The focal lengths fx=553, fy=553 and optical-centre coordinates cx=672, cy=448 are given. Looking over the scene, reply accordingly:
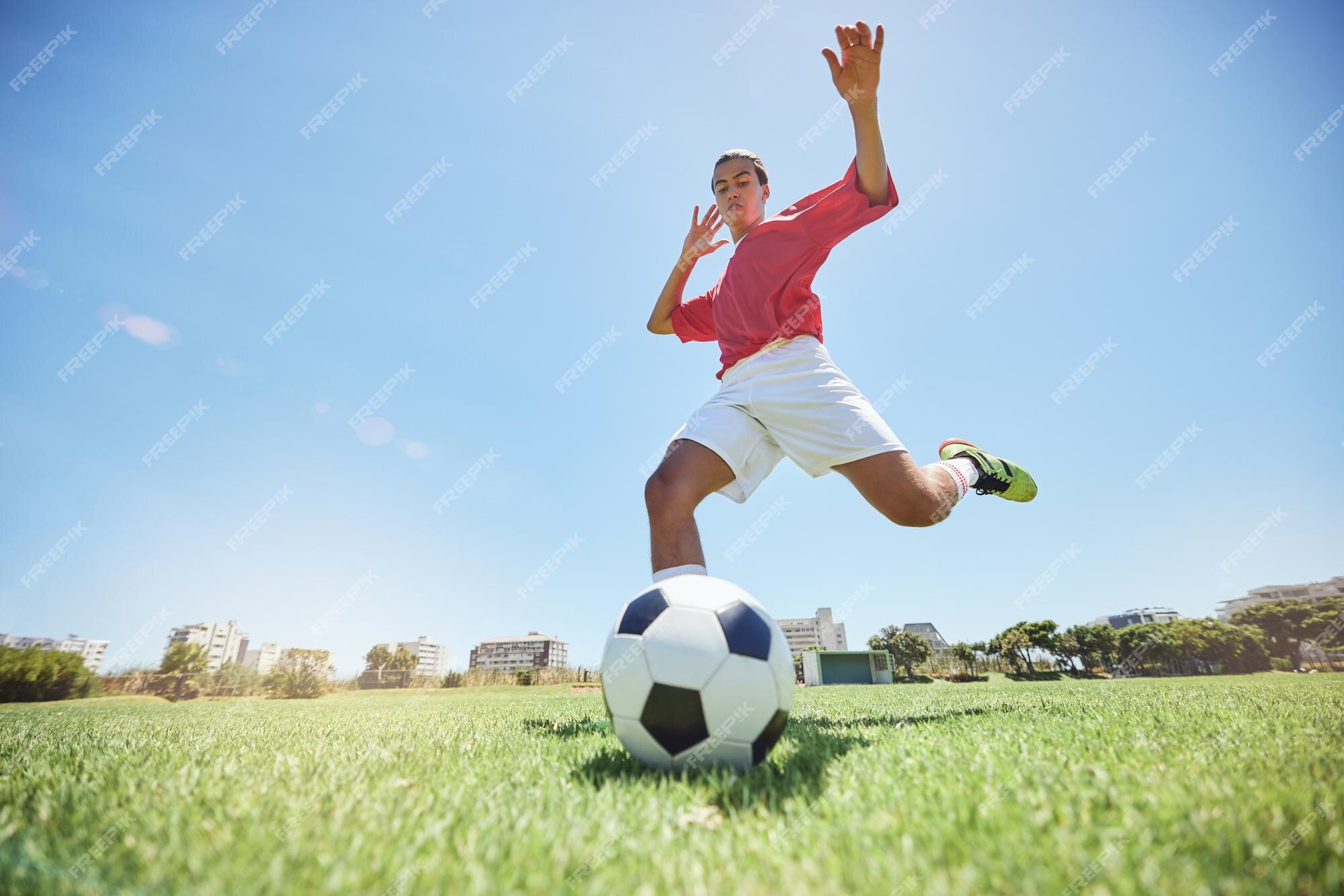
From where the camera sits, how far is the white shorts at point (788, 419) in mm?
3398

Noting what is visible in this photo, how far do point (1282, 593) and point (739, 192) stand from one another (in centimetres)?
14966

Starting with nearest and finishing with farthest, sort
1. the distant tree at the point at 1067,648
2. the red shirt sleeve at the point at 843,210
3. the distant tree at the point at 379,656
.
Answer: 1. the red shirt sleeve at the point at 843,210
2. the distant tree at the point at 1067,648
3. the distant tree at the point at 379,656

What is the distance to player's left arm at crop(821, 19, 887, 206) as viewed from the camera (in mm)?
3061

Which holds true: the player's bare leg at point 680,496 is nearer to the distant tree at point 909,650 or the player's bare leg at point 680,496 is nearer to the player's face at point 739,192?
the player's face at point 739,192

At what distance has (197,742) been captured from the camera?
116 inches

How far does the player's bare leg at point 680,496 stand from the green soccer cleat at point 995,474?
6.89 ft

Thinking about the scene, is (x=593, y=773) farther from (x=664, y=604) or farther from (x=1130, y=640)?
(x=1130, y=640)

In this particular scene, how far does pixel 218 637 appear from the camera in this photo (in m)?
123

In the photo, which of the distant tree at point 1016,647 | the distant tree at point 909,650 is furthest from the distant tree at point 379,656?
the distant tree at point 1016,647

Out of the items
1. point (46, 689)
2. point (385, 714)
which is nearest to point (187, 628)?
point (46, 689)

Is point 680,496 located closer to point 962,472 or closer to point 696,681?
point 696,681

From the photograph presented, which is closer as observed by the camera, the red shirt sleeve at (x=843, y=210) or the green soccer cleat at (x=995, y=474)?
the red shirt sleeve at (x=843, y=210)

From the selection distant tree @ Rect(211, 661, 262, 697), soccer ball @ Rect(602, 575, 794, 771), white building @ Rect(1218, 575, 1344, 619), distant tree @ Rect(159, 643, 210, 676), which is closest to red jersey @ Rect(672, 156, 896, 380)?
soccer ball @ Rect(602, 575, 794, 771)

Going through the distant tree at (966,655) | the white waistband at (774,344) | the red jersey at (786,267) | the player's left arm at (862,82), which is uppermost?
the player's left arm at (862,82)
